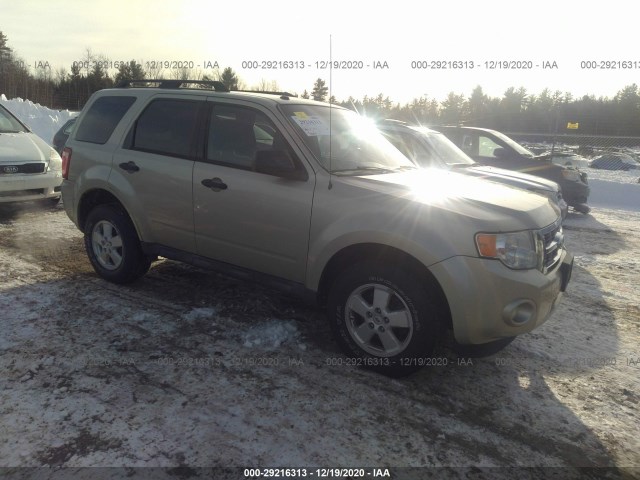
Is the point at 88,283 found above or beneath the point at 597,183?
beneath

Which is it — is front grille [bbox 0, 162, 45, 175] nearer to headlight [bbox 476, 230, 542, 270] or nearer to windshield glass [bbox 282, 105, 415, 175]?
windshield glass [bbox 282, 105, 415, 175]

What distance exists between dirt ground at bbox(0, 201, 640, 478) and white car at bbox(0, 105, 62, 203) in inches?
116

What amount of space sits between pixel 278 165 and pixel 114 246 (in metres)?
2.20

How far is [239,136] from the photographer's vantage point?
12.8ft

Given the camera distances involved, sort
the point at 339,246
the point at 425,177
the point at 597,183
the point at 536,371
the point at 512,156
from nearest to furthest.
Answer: the point at 339,246 → the point at 536,371 → the point at 425,177 → the point at 512,156 → the point at 597,183

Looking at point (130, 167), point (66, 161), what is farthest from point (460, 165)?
point (66, 161)

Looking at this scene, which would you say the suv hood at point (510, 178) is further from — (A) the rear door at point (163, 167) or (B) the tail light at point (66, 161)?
(B) the tail light at point (66, 161)

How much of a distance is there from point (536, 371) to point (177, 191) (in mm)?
3252

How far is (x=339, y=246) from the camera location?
3305 millimetres

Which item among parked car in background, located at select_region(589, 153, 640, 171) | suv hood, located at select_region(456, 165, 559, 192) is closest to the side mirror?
suv hood, located at select_region(456, 165, 559, 192)

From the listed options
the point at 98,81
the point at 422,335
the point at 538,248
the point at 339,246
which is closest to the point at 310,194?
the point at 339,246

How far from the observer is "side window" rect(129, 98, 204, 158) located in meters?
4.11

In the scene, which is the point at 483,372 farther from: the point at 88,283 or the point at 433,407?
the point at 88,283

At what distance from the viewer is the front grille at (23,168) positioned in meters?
6.98
